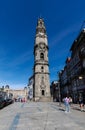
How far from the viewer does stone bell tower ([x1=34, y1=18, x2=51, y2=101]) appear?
7662 cm

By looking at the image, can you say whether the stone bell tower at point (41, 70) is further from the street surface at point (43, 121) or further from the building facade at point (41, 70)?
the street surface at point (43, 121)

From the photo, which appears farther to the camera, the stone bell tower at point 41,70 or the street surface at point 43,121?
the stone bell tower at point 41,70

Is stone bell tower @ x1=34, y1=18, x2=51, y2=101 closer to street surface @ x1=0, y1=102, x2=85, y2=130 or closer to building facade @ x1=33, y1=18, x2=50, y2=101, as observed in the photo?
building facade @ x1=33, y1=18, x2=50, y2=101

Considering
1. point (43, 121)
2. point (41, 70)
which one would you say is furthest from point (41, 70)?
point (43, 121)

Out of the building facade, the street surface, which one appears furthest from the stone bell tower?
the street surface

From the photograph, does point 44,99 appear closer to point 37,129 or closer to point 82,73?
point 82,73

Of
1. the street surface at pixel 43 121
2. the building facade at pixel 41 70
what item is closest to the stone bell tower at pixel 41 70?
the building facade at pixel 41 70

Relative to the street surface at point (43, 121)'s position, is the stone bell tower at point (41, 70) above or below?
above

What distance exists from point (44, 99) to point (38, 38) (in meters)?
28.9

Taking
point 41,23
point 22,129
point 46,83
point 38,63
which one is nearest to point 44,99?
point 46,83

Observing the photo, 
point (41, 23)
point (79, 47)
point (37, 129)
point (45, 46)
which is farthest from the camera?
point (41, 23)

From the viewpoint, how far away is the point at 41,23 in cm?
9281

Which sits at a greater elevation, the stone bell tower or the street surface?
the stone bell tower

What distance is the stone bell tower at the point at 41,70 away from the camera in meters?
76.6
